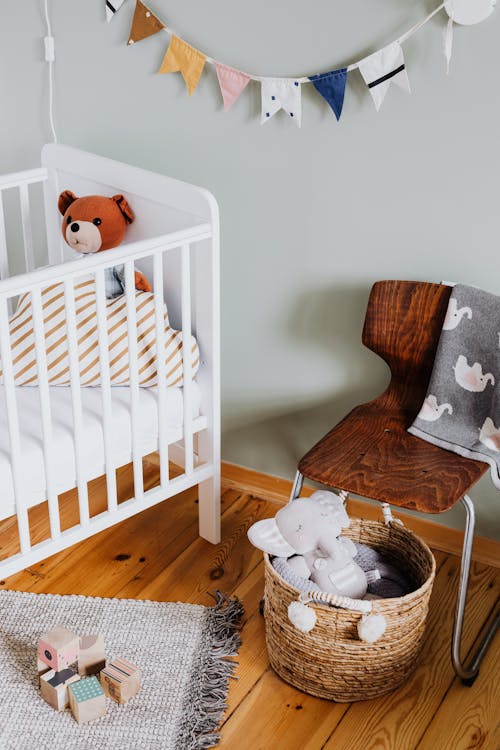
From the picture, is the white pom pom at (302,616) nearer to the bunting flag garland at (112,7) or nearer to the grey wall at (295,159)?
the grey wall at (295,159)

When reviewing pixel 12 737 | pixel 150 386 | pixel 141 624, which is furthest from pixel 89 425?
pixel 12 737

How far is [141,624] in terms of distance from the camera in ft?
6.55

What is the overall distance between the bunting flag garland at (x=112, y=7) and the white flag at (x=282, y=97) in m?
0.46

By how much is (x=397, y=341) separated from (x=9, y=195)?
130 cm

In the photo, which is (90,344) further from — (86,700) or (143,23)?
(143,23)

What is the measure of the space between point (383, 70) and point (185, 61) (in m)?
0.51

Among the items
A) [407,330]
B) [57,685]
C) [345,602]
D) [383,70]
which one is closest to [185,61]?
[383,70]

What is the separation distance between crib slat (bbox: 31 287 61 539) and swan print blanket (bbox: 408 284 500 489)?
76cm

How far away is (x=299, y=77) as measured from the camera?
6.68 ft

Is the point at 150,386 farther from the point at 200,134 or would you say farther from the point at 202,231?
the point at 200,134

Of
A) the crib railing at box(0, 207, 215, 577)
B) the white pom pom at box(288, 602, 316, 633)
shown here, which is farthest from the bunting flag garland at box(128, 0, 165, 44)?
the white pom pom at box(288, 602, 316, 633)

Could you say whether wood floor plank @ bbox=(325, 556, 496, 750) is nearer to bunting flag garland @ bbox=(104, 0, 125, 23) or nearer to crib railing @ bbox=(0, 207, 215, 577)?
crib railing @ bbox=(0, 207, 215, 577)

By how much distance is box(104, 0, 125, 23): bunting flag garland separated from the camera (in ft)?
7.28

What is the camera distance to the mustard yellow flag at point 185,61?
2141 mm
